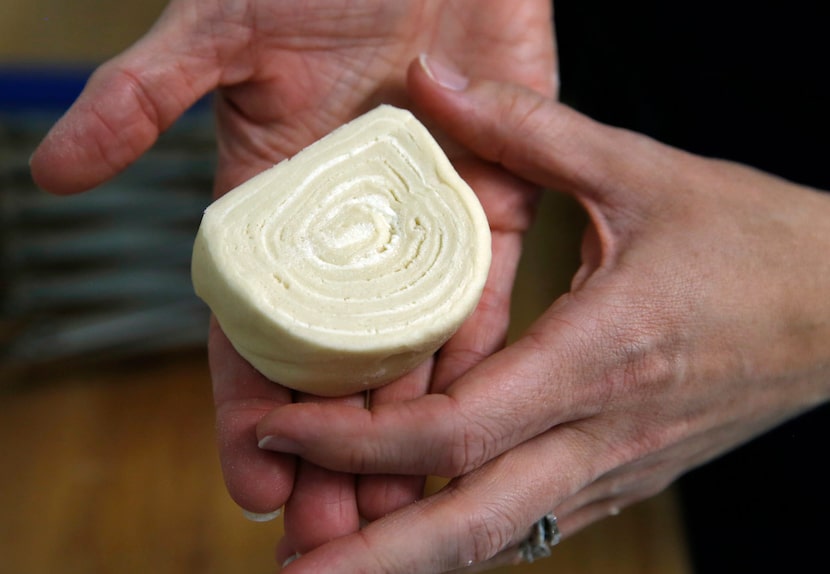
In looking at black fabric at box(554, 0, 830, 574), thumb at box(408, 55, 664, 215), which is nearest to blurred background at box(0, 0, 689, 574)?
black fabric at box(554, 0, 830, 574)

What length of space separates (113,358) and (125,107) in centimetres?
108

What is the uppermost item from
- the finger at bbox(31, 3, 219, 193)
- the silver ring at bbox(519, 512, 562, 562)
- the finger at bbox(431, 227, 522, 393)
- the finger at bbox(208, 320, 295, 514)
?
the finger at bbox(31, 3, 219, 193)

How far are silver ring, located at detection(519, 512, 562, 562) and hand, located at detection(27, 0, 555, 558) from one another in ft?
0.69

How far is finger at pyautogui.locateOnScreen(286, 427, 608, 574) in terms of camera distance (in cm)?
92

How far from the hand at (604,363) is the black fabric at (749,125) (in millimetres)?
287

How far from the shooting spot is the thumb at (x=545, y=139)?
1.18 m

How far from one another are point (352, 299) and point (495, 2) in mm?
731

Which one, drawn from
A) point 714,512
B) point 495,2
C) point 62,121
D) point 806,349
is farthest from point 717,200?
point 62,121

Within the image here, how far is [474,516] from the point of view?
97 centimetres

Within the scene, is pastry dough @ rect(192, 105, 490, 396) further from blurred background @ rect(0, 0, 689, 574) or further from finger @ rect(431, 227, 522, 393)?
blurred background @ rect(0, 0, 689, 574)

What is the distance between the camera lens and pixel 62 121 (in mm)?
1093

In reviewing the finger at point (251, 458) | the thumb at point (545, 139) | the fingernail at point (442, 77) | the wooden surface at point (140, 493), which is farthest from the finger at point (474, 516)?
the wooden surface at point (140, 493)

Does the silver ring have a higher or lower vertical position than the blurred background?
higher

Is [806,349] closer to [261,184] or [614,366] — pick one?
[614,366]
